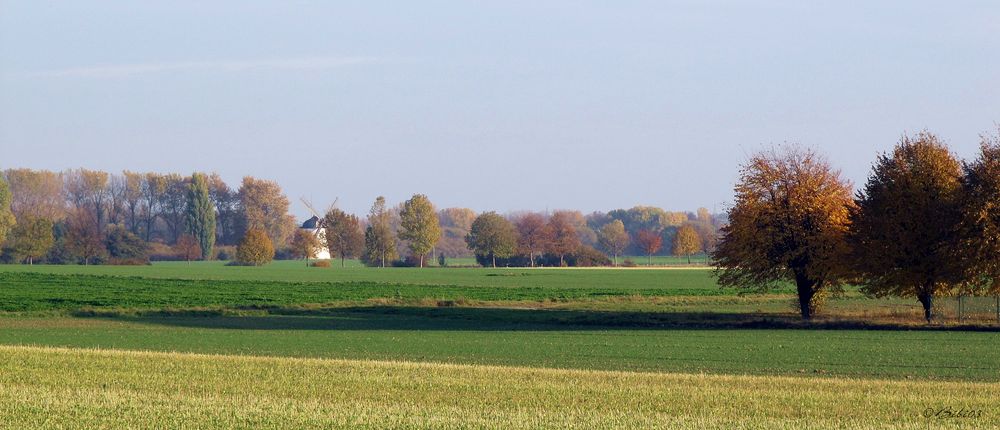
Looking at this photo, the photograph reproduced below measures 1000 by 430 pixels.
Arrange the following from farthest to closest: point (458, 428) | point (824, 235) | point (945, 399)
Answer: point (824, 235)
point (945, 399)
point (458, 428)

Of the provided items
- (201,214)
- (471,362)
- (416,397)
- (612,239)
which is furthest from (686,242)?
(416,397)

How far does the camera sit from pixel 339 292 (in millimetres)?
69375

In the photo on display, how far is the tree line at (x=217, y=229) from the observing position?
14312 cm

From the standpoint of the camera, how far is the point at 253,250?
147 metres

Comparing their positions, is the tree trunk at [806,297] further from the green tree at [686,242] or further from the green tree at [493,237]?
the green tree at [686,242]

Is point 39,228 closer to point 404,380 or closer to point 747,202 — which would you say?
point 747,202

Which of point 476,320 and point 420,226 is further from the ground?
point 420,226

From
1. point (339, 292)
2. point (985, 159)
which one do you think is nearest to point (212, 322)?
point (339, 292)

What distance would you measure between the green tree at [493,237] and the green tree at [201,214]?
4236 cm

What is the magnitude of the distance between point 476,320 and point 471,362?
21.6 m

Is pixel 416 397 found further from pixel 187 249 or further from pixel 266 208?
pixel 266 208

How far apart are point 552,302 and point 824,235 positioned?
1988cm

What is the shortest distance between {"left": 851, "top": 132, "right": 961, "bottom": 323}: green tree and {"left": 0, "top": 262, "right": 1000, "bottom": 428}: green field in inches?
75.9

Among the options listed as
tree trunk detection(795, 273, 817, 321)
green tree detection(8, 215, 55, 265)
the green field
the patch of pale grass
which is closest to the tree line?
green tree detection(8, 215, 55, 265)
